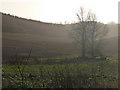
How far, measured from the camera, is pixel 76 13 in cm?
4162

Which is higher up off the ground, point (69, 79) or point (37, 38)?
point (37, 38)

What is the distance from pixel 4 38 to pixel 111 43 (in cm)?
2915

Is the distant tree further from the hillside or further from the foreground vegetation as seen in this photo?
the foreground vegetation

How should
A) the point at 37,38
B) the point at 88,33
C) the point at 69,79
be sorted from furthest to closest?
1. the point at 37,38
2. the point at 88,33
3. the point at 69,79

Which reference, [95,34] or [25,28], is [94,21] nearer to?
[95,34]

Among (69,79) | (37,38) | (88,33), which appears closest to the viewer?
(69,79)

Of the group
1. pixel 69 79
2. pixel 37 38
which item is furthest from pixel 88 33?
pixel 69 79

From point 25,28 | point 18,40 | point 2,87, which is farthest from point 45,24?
point 2,87

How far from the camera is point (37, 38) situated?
55.2m

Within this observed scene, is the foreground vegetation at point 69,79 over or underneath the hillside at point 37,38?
underneath

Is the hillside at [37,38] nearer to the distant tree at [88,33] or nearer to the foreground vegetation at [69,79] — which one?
the distant tree at [88,33]

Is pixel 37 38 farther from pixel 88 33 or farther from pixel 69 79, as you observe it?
pixel 69 79

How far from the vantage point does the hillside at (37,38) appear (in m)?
43.3

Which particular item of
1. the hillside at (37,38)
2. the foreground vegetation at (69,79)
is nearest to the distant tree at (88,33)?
the hillside at (37,38)
